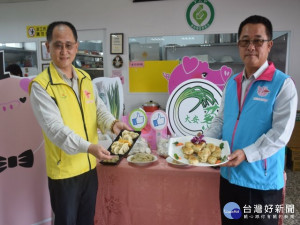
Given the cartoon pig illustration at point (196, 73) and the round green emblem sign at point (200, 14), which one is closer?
the cartoon pig illustration at point (196, 73)

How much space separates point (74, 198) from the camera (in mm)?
1481

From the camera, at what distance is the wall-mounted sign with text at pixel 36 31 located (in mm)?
4113

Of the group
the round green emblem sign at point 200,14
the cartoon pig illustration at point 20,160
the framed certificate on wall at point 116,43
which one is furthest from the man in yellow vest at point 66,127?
the round green emblem sign at point 200,14

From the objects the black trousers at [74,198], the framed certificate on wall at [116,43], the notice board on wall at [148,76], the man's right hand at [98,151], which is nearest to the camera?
the man's right hand at [98,151]

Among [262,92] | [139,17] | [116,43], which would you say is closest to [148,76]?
[116,43]

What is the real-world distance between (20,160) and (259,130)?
170cm

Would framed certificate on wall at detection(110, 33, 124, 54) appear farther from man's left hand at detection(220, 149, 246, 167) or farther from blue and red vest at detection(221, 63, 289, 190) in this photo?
man's left hand at detection(220, 149, 246, 167)

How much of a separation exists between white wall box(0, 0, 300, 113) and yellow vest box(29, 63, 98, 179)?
2.48 metres

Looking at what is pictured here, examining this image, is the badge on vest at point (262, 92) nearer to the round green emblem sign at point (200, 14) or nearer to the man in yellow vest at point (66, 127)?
the man in yellow vest at point (66, 127)

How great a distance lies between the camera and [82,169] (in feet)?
4.90

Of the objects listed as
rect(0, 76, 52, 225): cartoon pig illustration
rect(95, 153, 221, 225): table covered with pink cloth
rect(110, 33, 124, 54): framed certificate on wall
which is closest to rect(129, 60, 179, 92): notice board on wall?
rect(110, 33, 124, 54): framed certificate on wall

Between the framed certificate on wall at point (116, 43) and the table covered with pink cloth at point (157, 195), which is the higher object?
the framed certificate on wall at point (116, 43)

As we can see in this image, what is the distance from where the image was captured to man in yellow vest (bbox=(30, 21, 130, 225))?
1.36 meters

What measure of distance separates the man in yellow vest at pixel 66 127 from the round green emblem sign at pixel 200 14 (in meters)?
2.58
